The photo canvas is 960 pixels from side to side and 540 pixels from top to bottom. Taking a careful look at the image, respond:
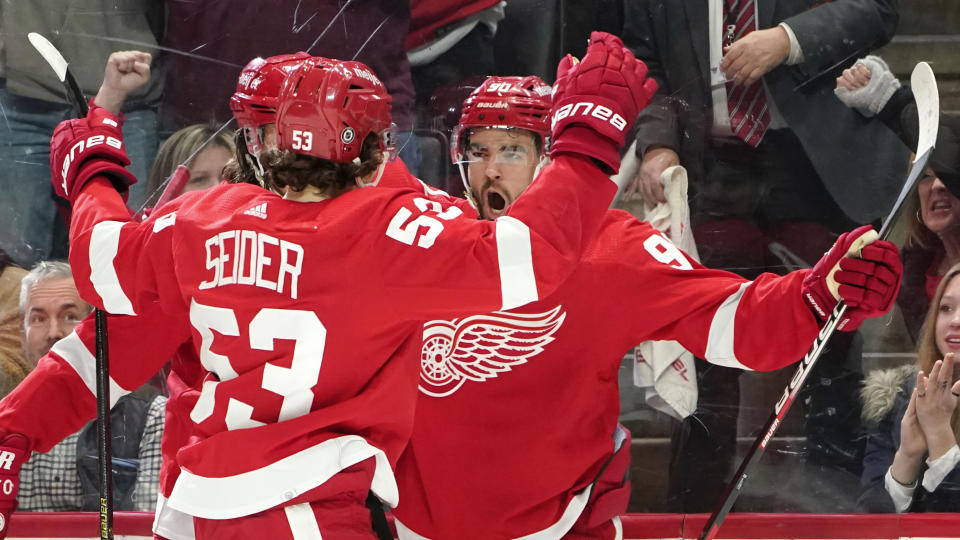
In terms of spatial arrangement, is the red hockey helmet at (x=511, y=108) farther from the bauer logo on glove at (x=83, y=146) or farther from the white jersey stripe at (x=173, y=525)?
the white jersey stripe at (x=173, y=525)

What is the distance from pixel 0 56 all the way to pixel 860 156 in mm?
2423

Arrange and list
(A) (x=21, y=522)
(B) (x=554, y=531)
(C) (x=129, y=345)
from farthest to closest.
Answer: (A) (x=21, y=522), (C) (x=129, y=345), (B) (x=554, y=531)

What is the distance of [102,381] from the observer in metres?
1.98

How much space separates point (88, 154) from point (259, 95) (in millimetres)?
483

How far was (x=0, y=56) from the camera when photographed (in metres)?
2.82

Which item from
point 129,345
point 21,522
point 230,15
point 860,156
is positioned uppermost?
point 230,15

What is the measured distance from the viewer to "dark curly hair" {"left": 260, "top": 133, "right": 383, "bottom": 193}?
1.53m

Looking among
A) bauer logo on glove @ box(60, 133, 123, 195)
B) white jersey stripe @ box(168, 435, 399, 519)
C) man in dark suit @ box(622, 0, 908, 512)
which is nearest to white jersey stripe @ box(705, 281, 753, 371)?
white jersey stripe @ box(168, 435, 399, 519)

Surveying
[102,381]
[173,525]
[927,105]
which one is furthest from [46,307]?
[927,105]

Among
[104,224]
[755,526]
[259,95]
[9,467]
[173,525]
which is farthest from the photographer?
[755,526]

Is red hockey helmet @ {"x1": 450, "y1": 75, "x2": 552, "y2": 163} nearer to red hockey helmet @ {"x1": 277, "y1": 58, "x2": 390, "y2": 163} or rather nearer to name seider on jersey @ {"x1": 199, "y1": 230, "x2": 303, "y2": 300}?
red hockey helmet @ {"x1": 277, "y1": 58, "x2": 390, "y2": 163}

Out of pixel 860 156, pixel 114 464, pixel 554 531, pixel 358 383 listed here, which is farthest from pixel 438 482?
pixel 860 156

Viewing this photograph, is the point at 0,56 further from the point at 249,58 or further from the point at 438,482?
the point at 438,482

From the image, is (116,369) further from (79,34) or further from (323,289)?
(79,34)
